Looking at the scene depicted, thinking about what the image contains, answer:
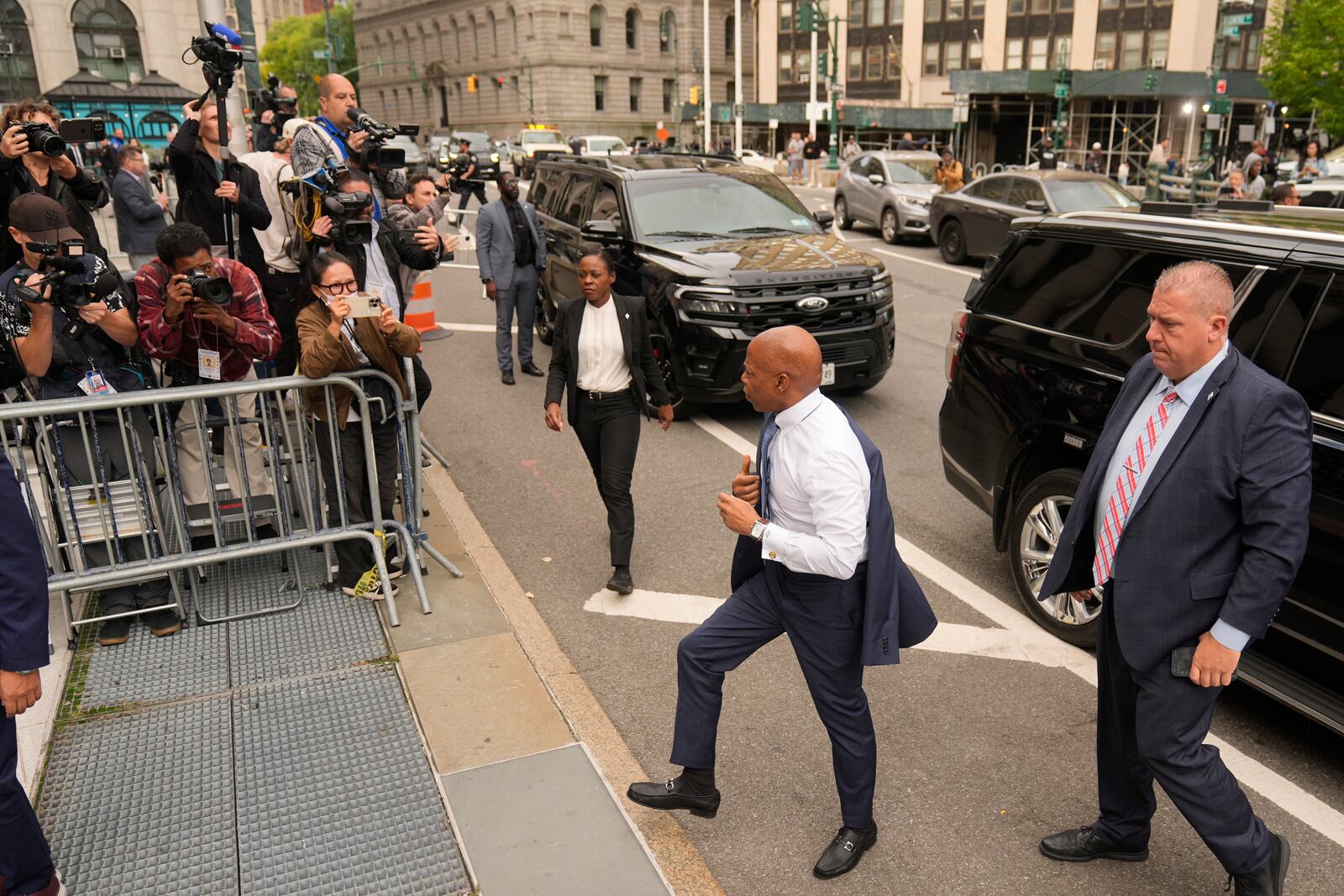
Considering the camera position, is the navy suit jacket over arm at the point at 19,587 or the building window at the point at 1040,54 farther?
the building window at the point at 1040,54

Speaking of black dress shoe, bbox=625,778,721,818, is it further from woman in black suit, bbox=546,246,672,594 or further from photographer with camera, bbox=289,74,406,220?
photographer with camera, bbox=289,74,406,220

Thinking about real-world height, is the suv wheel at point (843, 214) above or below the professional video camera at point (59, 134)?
below

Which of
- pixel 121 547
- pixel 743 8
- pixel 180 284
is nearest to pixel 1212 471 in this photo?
pixel 180 284

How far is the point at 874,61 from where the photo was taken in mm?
60500

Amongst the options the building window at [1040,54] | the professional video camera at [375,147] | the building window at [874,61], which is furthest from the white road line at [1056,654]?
the building window at [874,61]

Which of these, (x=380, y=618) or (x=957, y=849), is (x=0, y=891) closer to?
(x=380, y=618)

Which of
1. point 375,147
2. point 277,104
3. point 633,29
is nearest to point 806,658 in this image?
point 375,147

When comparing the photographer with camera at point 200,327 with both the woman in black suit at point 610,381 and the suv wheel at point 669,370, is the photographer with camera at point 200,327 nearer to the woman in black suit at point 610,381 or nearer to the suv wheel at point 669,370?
the woman in black suit at point 610,381

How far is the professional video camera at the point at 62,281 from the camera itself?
4145mm

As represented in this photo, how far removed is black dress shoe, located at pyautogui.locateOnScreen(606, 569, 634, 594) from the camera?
223 inches

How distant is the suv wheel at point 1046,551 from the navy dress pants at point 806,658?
175 centimetres

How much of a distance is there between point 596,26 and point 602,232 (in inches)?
3170

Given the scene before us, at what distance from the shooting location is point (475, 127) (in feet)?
299

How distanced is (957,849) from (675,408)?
5.54 metres
